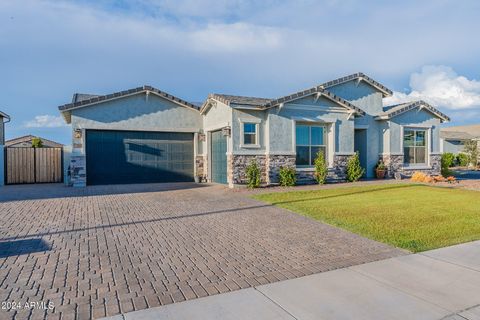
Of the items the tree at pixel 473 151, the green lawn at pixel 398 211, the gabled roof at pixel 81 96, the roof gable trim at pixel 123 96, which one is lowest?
the green lawn at pixel 398 211

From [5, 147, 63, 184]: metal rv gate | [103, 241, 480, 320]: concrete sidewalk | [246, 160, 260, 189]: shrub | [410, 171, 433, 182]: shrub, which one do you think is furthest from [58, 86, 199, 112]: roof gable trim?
[103, 241, 480, 320]: concrete sidewalk

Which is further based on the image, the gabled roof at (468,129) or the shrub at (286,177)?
the gabled roof at (468,129)

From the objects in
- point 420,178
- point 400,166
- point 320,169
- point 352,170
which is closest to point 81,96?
point 320,169

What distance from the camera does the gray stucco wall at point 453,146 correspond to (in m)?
38.5

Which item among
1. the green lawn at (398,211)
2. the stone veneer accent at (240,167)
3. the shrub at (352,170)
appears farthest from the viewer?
the shrub at (352,170)

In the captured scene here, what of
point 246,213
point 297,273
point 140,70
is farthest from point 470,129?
point 297,273

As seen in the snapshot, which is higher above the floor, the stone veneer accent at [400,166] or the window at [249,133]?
the window at [249,133]

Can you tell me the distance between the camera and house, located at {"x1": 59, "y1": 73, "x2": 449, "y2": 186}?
48.5 ft

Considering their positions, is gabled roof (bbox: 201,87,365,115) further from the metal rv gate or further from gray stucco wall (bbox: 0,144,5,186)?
gray stucco wall (bbox: 0,144,5,186)

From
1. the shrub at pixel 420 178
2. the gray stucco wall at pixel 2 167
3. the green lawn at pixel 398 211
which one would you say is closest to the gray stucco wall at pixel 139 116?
the gray stucco wall at pixel 2 167

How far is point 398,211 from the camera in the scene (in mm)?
8930

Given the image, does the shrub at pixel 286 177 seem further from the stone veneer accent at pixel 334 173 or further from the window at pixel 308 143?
the window at pixel 308 143

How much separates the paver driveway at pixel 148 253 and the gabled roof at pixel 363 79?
10880 millimetres

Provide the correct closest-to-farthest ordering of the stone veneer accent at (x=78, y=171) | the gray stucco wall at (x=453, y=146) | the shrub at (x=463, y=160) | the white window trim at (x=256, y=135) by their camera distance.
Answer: the white window trim at (x=256, y=135), the stone veneer accent at (x=78, y=171), the shrub at (x=463, y=160), the gray stucco wall at (x=453, y=146)
